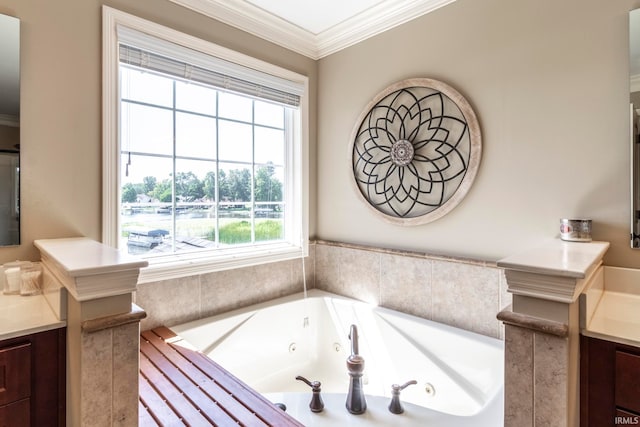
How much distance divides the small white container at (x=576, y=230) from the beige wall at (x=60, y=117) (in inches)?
87.0

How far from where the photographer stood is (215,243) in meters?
2.19

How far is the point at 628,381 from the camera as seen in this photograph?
3.14 ft

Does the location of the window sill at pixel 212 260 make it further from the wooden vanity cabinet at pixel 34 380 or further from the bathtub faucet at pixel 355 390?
the bathtub faucet at pixel 355 390

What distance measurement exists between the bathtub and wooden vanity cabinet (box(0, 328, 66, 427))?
0.78m

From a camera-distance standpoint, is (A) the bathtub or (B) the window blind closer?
(A) the bathtub

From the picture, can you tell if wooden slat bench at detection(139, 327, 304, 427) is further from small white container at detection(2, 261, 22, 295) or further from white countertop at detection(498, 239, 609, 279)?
white countertop at detection(498, 239, 609, 279)

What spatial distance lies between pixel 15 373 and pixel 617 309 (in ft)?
6.61

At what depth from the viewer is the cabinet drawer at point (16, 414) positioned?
95 cm

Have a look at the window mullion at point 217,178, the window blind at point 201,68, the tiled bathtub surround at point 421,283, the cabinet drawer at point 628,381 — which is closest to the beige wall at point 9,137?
the window blind at point 201,68

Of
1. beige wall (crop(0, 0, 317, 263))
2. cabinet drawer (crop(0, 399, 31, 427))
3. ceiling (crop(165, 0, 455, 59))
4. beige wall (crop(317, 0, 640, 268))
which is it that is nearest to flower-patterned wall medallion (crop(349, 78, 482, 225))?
beige wall (crop(317, 0, 640, 268))

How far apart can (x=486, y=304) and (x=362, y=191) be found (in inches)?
41.3

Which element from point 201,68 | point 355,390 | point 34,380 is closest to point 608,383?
point 355,390

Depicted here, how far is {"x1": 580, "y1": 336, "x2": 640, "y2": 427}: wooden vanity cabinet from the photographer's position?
37.5 inches

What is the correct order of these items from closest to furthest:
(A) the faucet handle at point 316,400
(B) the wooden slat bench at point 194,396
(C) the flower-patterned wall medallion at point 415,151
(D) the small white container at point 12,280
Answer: (B) the wooden slat bench at point 194,396, (D) the small white container at point 12,280, (A) the faucet handle at point 316,400, (C) the flower-patterned wall medallion at point 415,151
